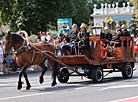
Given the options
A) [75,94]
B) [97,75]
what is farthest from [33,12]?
Result: [75,94]

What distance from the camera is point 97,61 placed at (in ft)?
45.8

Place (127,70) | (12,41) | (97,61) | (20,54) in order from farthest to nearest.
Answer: (127,70) → (97,61) → (20,54) → (12,41)

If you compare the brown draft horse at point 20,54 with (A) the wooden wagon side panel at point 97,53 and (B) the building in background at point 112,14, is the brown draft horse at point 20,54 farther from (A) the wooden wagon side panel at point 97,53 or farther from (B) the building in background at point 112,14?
(B) the building in background at point 112,14

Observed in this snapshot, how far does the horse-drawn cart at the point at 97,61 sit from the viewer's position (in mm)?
13789

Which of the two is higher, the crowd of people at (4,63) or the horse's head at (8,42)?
the horse's head at (8,42)

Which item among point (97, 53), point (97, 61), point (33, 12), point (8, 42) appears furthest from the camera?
point (33, 12)

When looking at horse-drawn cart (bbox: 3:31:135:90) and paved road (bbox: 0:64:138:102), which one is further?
horse-drawn cart (bbox: 3:31:135:90)

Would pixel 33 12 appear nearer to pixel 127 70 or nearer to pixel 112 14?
pixel 127 70

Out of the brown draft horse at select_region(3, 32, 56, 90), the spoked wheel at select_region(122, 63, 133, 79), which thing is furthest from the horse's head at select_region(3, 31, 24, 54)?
the spoked wheel at select_region(122, 63, 133, 79)

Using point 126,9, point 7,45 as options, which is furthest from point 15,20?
point 126,9

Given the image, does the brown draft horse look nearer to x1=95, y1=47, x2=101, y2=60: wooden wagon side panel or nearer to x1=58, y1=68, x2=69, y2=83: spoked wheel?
x1=58, y1=68, x2=69, y2=83: spoked wheel

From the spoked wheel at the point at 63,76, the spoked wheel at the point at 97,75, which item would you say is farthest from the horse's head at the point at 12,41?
the spoked wheel at the point at 97,75

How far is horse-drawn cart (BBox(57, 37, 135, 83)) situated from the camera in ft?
45.2

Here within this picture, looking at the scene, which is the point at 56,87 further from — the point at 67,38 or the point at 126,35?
the point at 126,35
